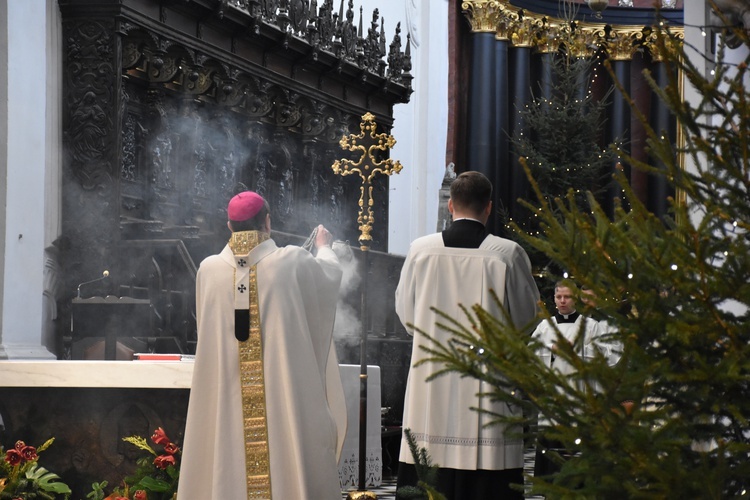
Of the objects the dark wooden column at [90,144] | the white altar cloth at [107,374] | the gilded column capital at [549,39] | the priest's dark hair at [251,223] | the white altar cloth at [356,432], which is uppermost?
the gilded column capital at [549,39]

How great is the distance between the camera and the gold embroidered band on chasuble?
525 cm

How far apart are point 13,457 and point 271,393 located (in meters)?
1.57

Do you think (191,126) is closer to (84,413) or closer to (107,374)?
(84,413)

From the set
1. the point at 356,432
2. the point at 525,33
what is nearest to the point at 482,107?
the point at 525,33

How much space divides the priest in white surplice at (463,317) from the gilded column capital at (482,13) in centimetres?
1550

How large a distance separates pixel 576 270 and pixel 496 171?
59.1 ft

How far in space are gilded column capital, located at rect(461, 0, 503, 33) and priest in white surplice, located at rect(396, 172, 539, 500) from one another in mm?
15502

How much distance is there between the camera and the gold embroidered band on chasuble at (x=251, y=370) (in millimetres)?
5250

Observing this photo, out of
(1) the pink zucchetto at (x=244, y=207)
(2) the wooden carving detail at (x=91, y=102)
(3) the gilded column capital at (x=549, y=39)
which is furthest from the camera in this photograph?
(3) the gilded column capital at (x=549, y=39)

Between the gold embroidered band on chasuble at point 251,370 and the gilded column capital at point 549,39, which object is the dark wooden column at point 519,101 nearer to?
the gilded column capital at point 549,39

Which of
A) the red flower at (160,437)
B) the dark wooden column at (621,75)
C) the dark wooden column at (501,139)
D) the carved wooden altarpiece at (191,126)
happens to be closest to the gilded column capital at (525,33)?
the dark wooden column at (501,139)

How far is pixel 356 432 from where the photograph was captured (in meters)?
7.80

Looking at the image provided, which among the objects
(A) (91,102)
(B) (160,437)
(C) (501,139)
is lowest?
(B) (160,437)

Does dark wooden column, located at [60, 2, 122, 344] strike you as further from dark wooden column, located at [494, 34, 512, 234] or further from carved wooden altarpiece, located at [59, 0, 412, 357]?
dark wooden column, located at [494, 34, 512, 234]
